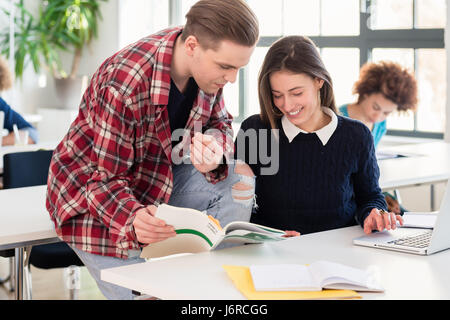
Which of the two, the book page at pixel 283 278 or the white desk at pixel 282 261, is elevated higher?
the book page at pixel 283 278

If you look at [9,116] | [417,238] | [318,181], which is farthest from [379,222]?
[9,116]

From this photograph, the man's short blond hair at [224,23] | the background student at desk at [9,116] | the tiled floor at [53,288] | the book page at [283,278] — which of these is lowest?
the tiled floor at [53,288]

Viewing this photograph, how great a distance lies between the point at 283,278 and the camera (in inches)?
53.1

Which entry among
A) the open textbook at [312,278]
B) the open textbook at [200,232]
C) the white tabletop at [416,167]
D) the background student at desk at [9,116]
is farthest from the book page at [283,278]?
the background student at desk at [9,116]

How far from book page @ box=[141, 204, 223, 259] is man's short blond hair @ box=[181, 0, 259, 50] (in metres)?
0.51

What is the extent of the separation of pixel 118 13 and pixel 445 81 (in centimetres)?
334

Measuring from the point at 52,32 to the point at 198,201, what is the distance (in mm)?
5099

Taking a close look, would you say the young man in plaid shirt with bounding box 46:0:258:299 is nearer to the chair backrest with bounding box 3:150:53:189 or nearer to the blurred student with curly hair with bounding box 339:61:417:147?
the chair backrest with bounding box 3:150:53:189

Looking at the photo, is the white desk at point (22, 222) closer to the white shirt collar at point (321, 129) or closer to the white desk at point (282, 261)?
the white desk at point (282, 261)

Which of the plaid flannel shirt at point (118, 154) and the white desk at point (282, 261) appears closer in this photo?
the white desk at point (282, 261)

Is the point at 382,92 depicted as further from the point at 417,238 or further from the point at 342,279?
the point at 342,279

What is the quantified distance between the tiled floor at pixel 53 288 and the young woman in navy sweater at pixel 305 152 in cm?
164

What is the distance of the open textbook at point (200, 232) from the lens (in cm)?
155

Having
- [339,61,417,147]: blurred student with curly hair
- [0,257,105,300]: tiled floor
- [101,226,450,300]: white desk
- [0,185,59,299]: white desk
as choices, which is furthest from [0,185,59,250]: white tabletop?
[339,61,417,147]: blurred student with curly hair
